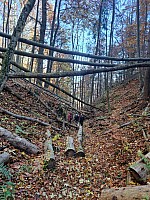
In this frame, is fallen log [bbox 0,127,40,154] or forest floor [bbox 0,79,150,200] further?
fallen log [bbox 0,127,40,154]

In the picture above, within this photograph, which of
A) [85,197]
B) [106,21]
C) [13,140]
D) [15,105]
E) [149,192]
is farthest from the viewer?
[106,21]

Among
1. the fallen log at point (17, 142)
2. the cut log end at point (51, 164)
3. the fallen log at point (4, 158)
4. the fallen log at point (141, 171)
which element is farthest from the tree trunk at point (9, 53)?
the fallen log at point (17, 142)

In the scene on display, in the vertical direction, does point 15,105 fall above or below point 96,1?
below

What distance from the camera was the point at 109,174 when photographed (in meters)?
5.26

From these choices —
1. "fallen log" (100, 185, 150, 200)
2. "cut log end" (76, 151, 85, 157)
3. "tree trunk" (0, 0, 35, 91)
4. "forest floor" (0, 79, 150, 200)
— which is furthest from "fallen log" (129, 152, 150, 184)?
"tree trunk" (0, 0, 35, 91)

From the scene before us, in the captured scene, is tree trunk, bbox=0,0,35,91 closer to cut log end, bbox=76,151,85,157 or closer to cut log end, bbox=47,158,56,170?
cut log end, bbox=47,158,56,170

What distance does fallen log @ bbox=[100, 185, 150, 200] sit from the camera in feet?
10.9

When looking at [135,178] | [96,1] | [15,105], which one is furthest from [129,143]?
[96,1]

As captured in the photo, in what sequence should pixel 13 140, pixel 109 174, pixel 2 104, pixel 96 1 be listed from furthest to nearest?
pixel 96 1 → pixel 2 104 → pixel 13 140 → pixel 109 174

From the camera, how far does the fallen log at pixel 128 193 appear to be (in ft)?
10.9

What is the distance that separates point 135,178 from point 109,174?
0.99m

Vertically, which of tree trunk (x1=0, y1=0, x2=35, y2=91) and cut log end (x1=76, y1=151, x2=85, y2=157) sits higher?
tree trunk (x1=0, y1=0, x2=35, y2=91)

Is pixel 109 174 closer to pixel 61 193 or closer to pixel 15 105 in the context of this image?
pixel 61 193

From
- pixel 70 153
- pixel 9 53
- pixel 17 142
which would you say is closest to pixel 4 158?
pixel 17 142
